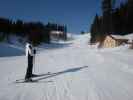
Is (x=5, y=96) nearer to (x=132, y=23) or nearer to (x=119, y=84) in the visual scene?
(x=119, y=84)

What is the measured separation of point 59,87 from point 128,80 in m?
3.29

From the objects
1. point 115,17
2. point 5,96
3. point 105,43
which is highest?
point 115,17

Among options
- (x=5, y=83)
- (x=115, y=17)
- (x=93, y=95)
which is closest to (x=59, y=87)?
(x=93, y=95)

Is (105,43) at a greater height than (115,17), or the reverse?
(115,17)

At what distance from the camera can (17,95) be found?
7.22 meters

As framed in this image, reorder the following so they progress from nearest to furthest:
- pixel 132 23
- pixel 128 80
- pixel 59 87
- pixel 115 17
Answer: pixel 59 87 → pixel 128 80 → pixel 132 23 → pixel 115 17

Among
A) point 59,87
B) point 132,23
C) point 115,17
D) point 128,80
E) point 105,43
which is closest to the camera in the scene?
point 59,87

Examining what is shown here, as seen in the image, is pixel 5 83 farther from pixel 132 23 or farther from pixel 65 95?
pixel 132 23

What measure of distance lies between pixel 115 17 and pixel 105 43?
29.0 m

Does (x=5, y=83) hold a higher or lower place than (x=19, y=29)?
lower

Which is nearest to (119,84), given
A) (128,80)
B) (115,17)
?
(128,80)

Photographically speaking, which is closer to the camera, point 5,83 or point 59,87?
point 59,87

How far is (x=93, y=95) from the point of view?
6.99 m

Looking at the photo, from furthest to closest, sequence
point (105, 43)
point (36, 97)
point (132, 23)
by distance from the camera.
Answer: point (132, 23), point (105, 43), point (36, 97)
